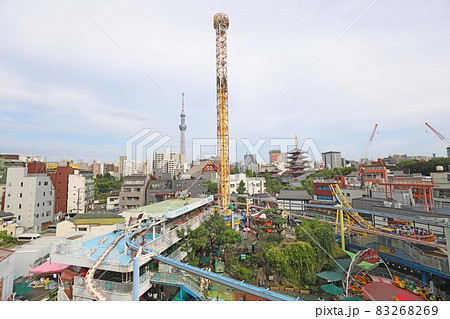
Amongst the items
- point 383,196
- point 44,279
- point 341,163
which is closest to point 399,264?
point 383,196

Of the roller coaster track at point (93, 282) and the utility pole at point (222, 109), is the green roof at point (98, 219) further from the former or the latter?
the utility pole at point (222, 109)

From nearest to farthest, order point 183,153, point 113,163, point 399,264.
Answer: point 399,264 → point 113,163 → point 183,153

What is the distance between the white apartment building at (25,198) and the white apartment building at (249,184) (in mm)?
16466

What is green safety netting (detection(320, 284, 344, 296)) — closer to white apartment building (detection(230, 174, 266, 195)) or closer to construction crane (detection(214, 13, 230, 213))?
construction crane (detection(214, 13, 230, 213))

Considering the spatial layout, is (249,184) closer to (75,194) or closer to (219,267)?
(75,194)

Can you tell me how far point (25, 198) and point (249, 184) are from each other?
2001cm

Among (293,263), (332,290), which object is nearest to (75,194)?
(293,263)

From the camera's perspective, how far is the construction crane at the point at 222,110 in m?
14.1

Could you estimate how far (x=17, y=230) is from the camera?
13.0m

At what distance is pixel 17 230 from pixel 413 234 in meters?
20.9

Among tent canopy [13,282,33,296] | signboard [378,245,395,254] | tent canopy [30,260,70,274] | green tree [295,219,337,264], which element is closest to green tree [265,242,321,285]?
green tree [295,219,337,264]

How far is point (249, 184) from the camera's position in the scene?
25.4 m

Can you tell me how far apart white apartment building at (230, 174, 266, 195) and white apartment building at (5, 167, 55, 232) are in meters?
16.5

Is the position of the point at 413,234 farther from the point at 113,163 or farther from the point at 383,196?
the point at 113,163
